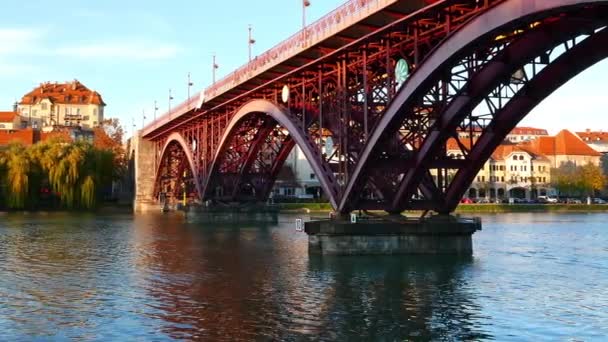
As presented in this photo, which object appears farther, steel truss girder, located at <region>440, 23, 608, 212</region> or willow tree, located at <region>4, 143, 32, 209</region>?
willow tree, located at <region>4, 143, 32, 209</region>

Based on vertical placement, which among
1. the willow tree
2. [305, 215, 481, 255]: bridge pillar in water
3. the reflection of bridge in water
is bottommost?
the reflection of bridge in water

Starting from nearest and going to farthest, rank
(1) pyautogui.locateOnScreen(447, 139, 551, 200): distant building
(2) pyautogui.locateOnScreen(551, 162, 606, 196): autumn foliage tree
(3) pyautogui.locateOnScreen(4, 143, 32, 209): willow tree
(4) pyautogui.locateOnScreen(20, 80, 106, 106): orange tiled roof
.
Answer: (3) pyautogui.locateOnScreen(4, 143, 32, 209): willow tree, (2) pyautogui.locateOnScreen(551, 162, 606, 196): autumn foliage tree, (1) pyautogui.locateOnScreen(447, 139, 551, 200): distant building, (4) pyautogui.locateOnScreen(20, 80, 106, 106): orange tiled roof

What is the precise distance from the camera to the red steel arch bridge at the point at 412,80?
22.4 metres

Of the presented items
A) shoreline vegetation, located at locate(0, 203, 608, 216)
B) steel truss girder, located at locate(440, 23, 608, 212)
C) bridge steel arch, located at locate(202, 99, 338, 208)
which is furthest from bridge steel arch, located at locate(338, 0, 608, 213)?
shoreline vegetation, located at locate(0, 203, 608, 216)

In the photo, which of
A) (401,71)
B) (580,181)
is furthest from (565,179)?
(401,71)

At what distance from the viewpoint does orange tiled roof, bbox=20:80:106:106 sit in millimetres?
163625

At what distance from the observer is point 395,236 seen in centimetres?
3167

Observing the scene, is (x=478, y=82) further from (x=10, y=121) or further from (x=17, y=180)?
(x=10, y=121)

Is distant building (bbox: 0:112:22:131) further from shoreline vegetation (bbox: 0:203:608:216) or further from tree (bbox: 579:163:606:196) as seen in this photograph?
tree (bbox: 579:163:606:196)

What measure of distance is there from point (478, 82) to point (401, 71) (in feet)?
12.4

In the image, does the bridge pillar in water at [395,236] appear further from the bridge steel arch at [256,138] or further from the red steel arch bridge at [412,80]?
the bridge steel arch at [256,138]

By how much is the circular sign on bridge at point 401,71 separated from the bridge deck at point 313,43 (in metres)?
1.89

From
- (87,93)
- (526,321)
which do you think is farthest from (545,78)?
(87,93)

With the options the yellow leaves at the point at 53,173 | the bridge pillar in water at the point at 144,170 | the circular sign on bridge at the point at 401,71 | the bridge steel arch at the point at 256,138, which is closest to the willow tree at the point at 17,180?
the yellow leaves at the point at 53,173
